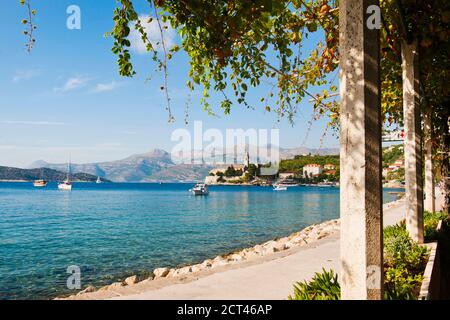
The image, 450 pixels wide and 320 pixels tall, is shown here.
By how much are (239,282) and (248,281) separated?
7.5 inches

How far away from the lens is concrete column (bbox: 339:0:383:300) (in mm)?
3197

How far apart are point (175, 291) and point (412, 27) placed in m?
7.20

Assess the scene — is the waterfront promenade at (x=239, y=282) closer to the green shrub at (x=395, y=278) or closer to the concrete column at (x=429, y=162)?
the green shrub at (x=395, y=278)

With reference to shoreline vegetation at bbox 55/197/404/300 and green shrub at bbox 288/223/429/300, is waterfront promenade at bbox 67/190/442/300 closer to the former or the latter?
shoreline vegetation at bbox 55/197/404/300

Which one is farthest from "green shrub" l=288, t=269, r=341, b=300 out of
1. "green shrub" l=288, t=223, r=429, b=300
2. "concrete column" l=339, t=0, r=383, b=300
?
"concrete column" l=339, t=0, r=383, b=300

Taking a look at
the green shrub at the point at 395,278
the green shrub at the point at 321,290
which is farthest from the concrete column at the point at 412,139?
the green shrub at the point at 321,290

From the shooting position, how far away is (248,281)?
7.47 m

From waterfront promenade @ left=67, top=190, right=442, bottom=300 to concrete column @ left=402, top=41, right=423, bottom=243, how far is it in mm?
2050

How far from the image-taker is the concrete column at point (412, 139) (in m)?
8.13

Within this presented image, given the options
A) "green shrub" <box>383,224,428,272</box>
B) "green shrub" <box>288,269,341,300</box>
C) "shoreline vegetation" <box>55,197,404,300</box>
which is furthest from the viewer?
"shoreline vegetation" <box>55,197,404,300</box>

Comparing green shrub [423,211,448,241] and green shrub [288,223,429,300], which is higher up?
green shrub [288,223,429,300]

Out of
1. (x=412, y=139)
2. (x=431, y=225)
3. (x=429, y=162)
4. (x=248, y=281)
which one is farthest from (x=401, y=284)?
(x=429, y=162)
